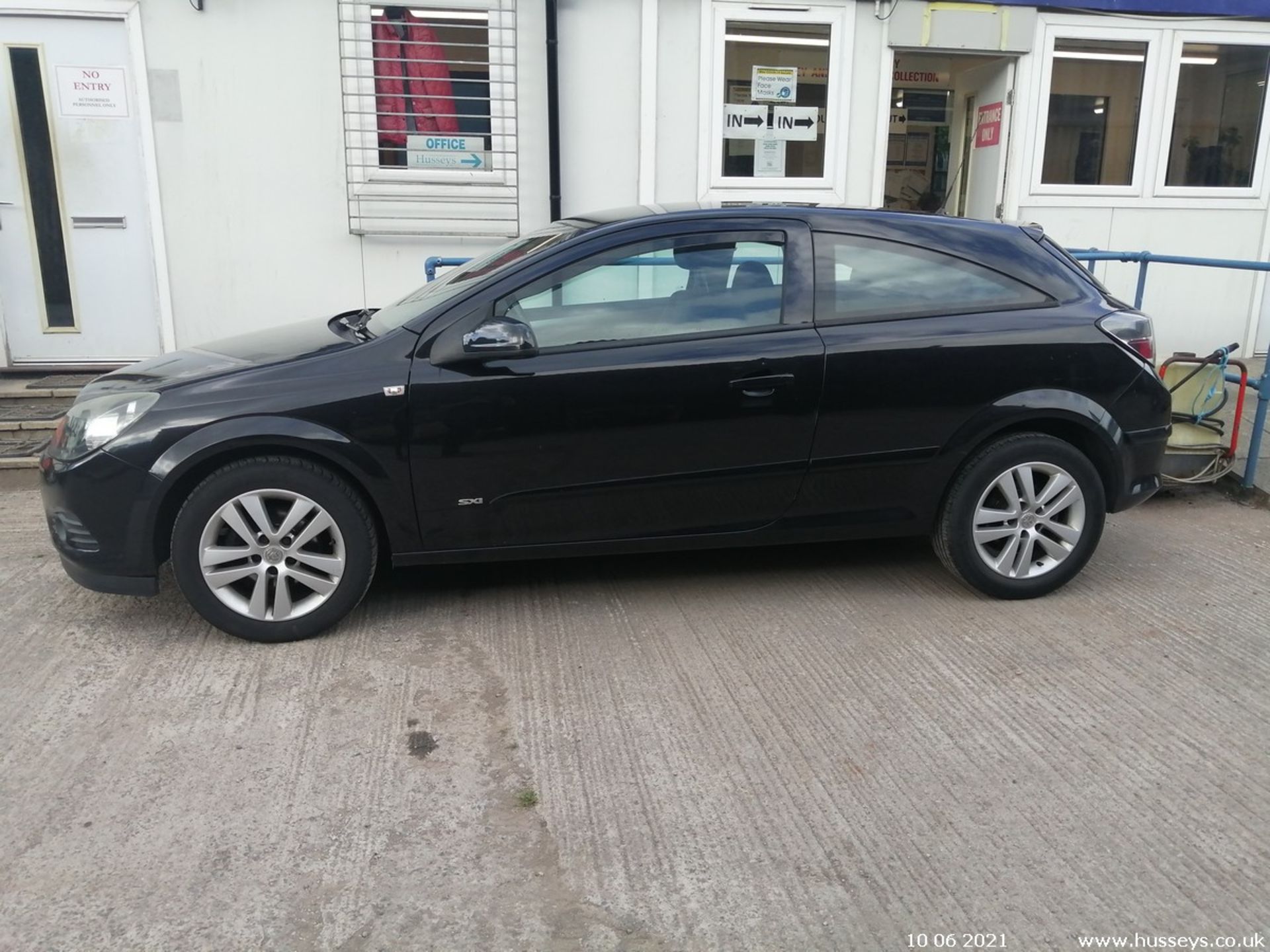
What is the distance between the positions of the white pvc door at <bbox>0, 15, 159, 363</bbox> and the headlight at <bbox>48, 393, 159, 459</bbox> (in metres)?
4.26

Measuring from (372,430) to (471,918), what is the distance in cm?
192

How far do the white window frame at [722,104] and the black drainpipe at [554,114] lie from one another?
3.64 feet

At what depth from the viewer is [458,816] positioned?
9.66 feet

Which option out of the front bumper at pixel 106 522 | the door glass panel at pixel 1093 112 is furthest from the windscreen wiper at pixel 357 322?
the door glass panel at pixel 1093 112

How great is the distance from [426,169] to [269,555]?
478 cm

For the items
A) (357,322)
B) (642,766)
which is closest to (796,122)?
(357,322)

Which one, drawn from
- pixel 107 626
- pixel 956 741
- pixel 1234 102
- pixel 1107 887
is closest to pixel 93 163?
pixel 107 626

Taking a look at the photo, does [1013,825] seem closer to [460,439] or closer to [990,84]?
[460,439]

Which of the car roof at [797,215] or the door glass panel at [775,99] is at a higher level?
the door glass panel at [775,99]

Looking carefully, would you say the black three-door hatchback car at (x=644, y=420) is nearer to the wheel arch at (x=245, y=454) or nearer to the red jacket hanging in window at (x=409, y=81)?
the wheel arch at (x=245, y=454)

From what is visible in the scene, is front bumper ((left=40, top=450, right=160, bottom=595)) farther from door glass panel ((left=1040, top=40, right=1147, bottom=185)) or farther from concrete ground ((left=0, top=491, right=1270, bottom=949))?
door glass panel ((left=1040, top=40, right=1147, bottom=185))

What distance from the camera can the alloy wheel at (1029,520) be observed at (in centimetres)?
→ 437

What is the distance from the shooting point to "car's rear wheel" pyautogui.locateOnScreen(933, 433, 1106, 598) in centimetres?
435

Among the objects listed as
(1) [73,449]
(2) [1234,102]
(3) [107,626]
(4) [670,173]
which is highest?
(2) [1234,102]
